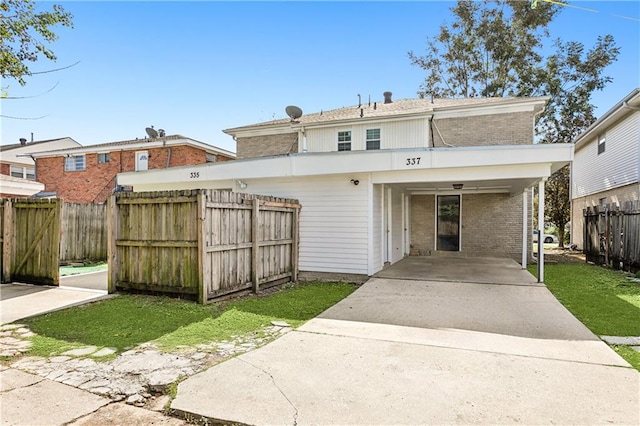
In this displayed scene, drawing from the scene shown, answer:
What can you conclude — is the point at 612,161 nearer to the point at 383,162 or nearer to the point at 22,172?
the point at 383,162

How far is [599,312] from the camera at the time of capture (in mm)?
6246

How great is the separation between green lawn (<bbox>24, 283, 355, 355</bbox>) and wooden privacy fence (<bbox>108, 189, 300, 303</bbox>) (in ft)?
1.19

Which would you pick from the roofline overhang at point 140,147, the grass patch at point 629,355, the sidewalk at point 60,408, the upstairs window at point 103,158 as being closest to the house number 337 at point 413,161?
the grass patch at point 629,355

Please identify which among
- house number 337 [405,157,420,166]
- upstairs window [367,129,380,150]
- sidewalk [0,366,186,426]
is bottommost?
sidewalk [0,366,186,426]

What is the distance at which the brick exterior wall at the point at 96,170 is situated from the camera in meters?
20.5

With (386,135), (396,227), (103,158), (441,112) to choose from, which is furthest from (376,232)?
(103,158)

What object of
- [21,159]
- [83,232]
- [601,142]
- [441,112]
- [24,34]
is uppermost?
[21,159]

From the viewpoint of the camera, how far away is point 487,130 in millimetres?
13211

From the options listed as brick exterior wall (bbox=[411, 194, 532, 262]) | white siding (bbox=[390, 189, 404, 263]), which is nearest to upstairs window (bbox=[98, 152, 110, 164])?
white siding (bbox=[390, 189, 404, 263])

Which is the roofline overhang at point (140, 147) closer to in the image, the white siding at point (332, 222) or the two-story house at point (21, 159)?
the two-story house at point (21, 159)

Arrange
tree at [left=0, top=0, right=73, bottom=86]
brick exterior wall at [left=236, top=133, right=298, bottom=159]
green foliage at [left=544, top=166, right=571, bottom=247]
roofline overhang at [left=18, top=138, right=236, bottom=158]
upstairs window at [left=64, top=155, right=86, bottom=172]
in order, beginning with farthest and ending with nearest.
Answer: green foliage at [left=544, top=166, right=571, bottom=247] → upstairs window at [left=64, top=155, right=86, bottom=172] → roofline overhang at [left=18, top=138, right=236, bottom=158] → brick exterior wall at [left=236, top=133, right=298, bottom=159] → tree at [left=0, top=0, right=73, bottom=86]

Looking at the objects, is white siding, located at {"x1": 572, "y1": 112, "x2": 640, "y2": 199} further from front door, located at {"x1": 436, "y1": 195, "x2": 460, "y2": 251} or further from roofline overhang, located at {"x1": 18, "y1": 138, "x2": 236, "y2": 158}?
roofline overhang, located at {"x1": 18, "y1": 138, "x2": 236, "y2": 158}

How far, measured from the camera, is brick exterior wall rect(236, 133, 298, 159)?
1597cm

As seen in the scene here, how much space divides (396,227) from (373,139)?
11.8 ft
